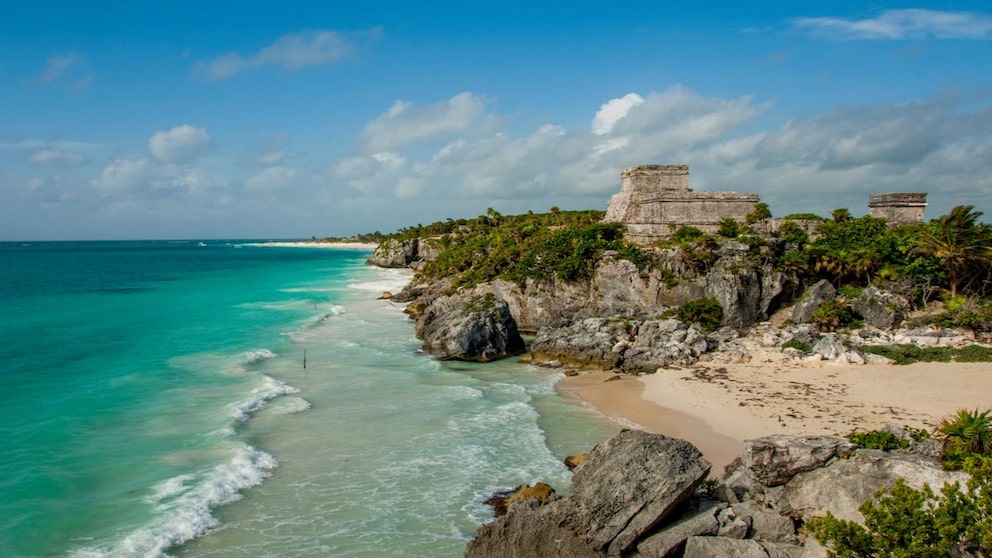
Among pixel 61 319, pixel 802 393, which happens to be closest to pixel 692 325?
pixel 802 393

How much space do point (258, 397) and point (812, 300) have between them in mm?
22422

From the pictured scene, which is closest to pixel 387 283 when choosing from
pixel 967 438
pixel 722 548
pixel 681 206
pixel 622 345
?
pixel 681 206

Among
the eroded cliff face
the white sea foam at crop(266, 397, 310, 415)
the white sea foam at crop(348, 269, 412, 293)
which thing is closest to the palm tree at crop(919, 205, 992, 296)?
the eroded cliff face

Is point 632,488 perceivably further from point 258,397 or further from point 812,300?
point 812,300

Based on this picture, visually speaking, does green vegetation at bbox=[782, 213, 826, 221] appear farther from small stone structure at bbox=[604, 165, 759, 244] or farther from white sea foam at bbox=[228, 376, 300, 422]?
white sea foam at bbox=[228, 376, 300, 422]

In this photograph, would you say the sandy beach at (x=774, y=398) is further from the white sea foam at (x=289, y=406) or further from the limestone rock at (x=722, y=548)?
the white sea foam at (x=289, y=406)

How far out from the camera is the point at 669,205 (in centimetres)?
3111

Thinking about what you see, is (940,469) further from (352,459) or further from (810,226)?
(810,226)

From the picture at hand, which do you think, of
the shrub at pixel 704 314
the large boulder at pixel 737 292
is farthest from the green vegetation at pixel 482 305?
the large boulder at pixel 737 292

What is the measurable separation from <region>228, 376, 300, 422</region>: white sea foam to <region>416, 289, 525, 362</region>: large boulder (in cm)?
696

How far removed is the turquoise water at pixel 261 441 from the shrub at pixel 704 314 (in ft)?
24.9

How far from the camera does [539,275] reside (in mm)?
30500

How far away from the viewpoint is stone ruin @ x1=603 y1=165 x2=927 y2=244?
2975cm

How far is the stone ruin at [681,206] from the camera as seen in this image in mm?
29750
